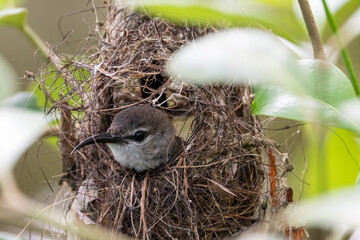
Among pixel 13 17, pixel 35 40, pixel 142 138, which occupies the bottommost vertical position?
pixel 142 138

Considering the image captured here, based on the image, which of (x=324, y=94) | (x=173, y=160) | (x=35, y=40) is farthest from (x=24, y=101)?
(x=324, y=94)

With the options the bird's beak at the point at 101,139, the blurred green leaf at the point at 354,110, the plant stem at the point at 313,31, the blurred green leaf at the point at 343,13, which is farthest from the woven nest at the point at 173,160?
the blurred green leaf at the point at 354,110

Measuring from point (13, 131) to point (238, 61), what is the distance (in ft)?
2.87

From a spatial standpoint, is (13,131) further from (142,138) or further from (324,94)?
(142,138)

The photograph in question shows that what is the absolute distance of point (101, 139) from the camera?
2.08 m

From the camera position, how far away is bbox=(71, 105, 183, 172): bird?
2211 mm

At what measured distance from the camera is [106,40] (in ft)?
7.29

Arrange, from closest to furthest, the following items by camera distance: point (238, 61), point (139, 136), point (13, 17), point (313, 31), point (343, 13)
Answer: point (238, 61), point (313, 31), point (343, 13), point (13, 17), point (139, 136)

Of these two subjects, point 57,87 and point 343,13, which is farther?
point 57,87

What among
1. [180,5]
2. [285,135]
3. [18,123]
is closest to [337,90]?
[180,5]

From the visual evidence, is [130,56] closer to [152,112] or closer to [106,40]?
[106,40]

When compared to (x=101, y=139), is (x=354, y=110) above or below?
above

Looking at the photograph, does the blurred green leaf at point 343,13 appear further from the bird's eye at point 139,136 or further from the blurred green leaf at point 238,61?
the bird's eye at point 139,136

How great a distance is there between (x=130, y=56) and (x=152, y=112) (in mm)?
343
